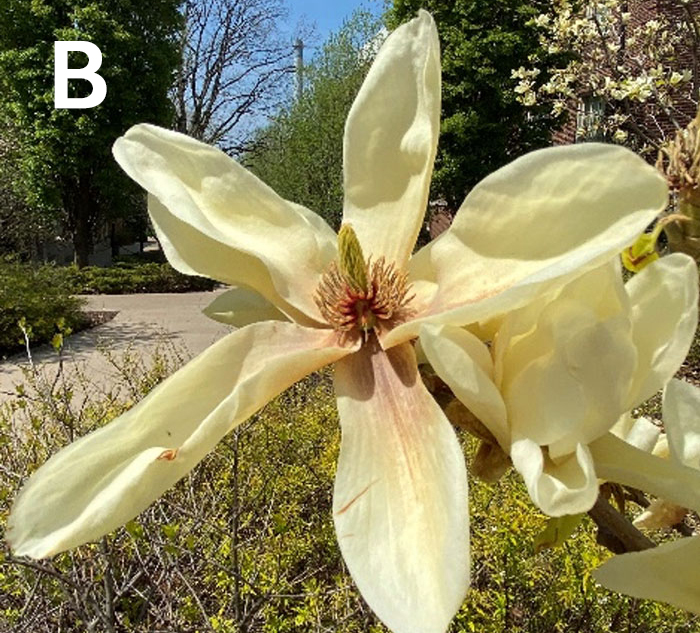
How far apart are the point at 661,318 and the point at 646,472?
67 mm

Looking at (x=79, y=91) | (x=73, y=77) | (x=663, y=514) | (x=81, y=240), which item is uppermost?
(x=73, y=77)

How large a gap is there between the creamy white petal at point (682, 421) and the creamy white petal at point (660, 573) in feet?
0.14

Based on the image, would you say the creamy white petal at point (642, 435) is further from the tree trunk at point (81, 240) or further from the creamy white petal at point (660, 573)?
the tree trunk at point (81, 240)

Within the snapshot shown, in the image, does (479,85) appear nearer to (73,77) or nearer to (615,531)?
(73,77)

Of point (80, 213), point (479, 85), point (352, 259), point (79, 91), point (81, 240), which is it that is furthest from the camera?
point (81, 240)

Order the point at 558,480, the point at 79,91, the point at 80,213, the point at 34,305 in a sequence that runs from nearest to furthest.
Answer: the point at 558,480 < the point at 34,305 < the point at 79,91 < the point at 80,213

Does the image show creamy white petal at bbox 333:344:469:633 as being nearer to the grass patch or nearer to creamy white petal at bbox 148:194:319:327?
creamy white petal at bbox 148:194:319:327

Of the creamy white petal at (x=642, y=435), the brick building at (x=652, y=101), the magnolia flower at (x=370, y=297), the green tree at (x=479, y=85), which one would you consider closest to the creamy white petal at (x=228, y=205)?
the magnolia flower at (x=370, y=297)

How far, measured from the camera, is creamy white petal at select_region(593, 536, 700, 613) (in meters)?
0.35

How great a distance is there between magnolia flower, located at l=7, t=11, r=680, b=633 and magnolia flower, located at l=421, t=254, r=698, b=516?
2 cm

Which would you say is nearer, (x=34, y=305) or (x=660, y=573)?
(x=660, y=573)

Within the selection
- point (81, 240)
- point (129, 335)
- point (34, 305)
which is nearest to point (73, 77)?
point (81, 240)

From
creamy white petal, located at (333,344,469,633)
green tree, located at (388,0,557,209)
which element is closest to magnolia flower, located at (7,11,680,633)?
creamy white petal, located at (333,344,469,633)

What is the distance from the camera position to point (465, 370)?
1.01ft
